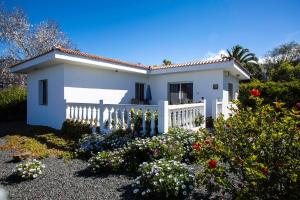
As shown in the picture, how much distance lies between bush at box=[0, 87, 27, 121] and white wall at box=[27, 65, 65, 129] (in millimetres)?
3967

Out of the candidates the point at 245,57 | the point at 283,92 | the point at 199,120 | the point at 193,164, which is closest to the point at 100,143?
the point at 193,164

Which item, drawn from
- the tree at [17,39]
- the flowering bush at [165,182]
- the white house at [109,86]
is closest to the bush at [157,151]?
the flowering bush at [165,182]

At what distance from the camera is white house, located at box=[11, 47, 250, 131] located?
977 cm

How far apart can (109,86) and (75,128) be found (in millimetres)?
3840

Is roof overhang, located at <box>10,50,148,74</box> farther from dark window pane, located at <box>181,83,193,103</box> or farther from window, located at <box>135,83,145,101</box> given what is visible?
dark window pane, located at <box>181,83,193,103</box>

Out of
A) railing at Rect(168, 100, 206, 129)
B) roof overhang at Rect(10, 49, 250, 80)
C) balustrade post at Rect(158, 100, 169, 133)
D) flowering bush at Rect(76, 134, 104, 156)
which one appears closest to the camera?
flowering bush at Rect(76, 134, 104, 156)

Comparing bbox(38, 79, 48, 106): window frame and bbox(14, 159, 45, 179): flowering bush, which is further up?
bbox(38, 79, 48, 106): window frame

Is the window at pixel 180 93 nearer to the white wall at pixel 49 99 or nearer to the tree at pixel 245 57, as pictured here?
the white wall at pixel 49 99

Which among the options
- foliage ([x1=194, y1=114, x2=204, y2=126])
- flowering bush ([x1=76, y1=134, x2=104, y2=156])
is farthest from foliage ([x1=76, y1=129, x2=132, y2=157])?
foliage ([x1=194, y1=114, x2=204, y2=126])

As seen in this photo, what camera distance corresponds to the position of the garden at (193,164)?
273 centimetres

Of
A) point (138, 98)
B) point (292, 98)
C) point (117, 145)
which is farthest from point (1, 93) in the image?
point (292, 98)

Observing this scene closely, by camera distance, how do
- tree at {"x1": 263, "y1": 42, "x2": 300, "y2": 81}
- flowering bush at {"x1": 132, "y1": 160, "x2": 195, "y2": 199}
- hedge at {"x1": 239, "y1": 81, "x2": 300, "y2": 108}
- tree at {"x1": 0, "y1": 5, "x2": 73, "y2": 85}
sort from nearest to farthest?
flowering bush at {"x1": 132, "y1": 160, "x2": 195, "y2": 199}, hedge at {"x1": 239, "y1": 81, "x2": 300, "y2": 108}, tree at {"x1": 0, "y1": 5, "x2": 73, "y2": 85}, tree at {"x1": 263, "y1": 42, "x2": 300, "y2": 81}

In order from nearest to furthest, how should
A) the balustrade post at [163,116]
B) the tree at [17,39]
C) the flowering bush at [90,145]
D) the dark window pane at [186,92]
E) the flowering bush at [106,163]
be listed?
the flowering bush at [106,163], the flowering bush at [90,145], the balustrade post at [163,116], the dark window pane at [186,92], the tree at [17,39]

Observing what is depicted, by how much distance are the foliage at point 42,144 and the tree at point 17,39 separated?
1661 centimetres
